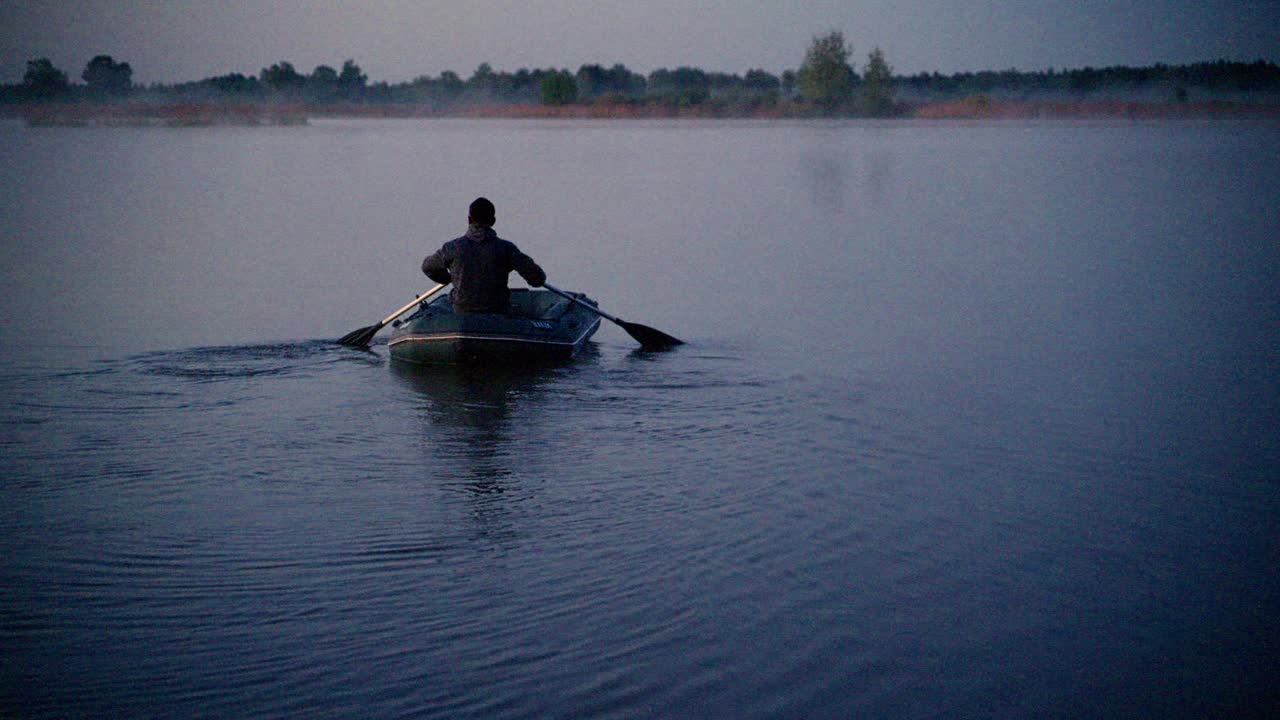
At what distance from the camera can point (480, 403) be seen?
387 inches

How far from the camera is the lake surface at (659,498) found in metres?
5.04

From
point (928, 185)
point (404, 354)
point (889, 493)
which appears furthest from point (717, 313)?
point (928, 185)

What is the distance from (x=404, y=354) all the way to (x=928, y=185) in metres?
25.2

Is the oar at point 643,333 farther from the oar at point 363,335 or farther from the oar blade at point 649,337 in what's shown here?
the oar at point 363,335

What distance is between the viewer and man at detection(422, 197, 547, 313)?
424 inches

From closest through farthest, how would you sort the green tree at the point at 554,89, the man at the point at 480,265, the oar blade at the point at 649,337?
the man at the point at 480,265 → the oar blade at the point at 649,337 → the green tree at the point at 554,89

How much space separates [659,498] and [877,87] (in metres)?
119

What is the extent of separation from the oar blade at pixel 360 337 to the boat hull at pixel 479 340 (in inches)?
32.9

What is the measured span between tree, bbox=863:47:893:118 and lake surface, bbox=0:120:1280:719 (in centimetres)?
10121

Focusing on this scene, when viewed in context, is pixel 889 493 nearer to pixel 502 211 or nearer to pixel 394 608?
pixel 394 608

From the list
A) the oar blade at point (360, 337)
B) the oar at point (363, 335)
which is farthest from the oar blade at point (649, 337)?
the oar blade at point (360, 337)

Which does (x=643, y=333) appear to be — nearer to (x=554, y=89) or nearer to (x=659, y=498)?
(x=659, y=498)

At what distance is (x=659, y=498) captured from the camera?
726 centimetres

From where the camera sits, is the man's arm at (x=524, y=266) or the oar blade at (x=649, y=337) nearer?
the man's arm at (x=524, y=266)
